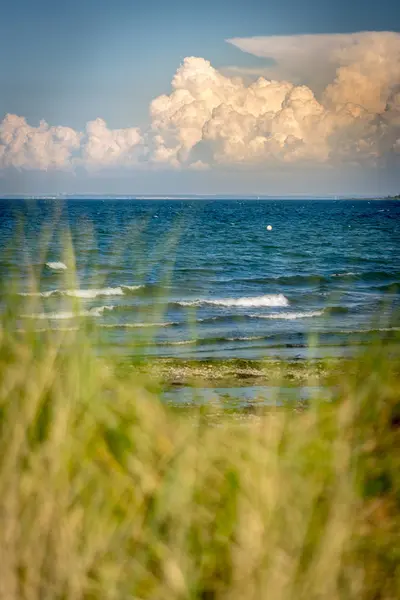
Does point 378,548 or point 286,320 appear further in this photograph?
point 286,320

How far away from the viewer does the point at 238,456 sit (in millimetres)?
2996

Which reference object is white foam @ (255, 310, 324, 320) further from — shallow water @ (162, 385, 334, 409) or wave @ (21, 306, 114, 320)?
wave @ (21, 306, 114, 320)

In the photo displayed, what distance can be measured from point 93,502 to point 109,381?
2.66ft

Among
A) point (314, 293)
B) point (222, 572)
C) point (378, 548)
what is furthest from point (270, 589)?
point (314, 293)

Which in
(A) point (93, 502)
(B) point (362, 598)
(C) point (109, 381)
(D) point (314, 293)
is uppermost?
(C) point (109, 381)

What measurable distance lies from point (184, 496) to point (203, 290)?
79.4ft

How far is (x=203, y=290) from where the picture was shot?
88.4 ft

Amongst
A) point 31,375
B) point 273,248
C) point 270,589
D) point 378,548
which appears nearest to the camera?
point 270,589

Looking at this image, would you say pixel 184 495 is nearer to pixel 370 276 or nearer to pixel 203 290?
pixel 203 290

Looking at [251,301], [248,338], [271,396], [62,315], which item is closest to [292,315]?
[251,301]

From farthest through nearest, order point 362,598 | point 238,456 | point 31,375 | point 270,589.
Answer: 1. point 31,375
2. point 238,456
3. point 362,598
4. point 270,589

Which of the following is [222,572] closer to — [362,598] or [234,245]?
[362,598]

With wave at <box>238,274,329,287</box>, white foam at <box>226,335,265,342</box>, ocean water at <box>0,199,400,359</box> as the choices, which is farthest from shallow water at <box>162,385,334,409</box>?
wave at <box>238,274,329,287</box>

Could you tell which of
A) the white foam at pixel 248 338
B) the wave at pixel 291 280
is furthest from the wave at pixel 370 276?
the white foam at pixel 248 338
